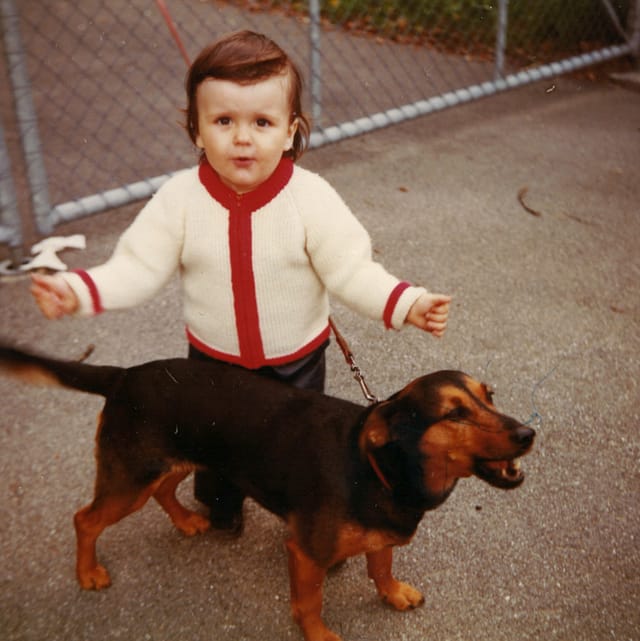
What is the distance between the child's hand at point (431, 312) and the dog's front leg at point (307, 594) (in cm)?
61

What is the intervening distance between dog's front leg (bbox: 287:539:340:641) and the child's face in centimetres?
91

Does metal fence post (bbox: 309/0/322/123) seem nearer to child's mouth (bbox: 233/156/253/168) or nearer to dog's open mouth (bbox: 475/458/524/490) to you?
child's mouth (bbox: 233/156/253/168)

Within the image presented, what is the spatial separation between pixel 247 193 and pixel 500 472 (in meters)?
0.89

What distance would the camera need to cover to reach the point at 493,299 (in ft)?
11.5

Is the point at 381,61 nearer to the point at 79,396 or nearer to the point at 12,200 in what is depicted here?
the point at 12,200

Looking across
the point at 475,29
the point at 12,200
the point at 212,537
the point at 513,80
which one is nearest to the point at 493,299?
the point at 212,537

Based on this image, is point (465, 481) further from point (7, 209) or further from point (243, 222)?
point (7, 209)

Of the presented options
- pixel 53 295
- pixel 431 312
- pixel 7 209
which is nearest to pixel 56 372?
pixel 53 295

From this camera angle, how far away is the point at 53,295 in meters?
1.84

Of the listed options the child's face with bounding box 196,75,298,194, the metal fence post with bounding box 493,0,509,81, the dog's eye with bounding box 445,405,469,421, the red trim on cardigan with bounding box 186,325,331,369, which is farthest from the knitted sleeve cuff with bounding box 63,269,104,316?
the metal fence post with bounding box 493,0,509,81

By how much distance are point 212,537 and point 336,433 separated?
72 cm

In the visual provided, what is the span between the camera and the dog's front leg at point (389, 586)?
6.74 feet

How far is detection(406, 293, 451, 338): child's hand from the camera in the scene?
1.84m

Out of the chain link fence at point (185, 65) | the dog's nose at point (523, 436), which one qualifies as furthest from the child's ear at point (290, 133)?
the chain link fence at point (185, 65)
